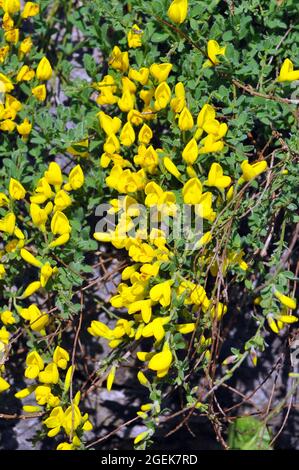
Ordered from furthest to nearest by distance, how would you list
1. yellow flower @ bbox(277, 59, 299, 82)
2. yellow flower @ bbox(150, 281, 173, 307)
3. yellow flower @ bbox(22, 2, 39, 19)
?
yellow flower @ bbox(22, 2, 39, 19) → yellow flower @ bbox(277, 59, 299, 82) → yellow flower @ bbox(150, 281, 173, 307)

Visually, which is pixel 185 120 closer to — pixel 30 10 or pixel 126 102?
pixel 126 102

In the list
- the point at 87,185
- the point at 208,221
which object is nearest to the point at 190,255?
the point at 208,221

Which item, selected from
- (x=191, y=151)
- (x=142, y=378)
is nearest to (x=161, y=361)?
(x=142, y=378)

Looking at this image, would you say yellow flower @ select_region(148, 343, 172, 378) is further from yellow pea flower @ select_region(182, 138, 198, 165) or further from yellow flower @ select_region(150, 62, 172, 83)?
yellow flower @ select_region(150, 62, 172, 83)

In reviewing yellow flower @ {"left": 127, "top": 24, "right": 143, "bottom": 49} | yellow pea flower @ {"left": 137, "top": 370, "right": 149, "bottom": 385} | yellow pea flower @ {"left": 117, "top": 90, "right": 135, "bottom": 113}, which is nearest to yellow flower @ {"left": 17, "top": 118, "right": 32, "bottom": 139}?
yellow pea flower @ {"left": 117, "top": 90, "right": 135, "bottom": 113}

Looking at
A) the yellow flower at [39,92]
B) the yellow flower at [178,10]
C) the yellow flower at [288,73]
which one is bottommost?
the yellow flower at [39,92]

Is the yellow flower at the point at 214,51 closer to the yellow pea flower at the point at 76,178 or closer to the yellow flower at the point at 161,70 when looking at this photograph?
the yellow flower at the point at 161,70

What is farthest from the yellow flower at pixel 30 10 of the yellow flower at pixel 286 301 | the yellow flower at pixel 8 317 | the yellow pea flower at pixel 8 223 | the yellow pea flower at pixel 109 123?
the yellow flower at pixel 286 301
